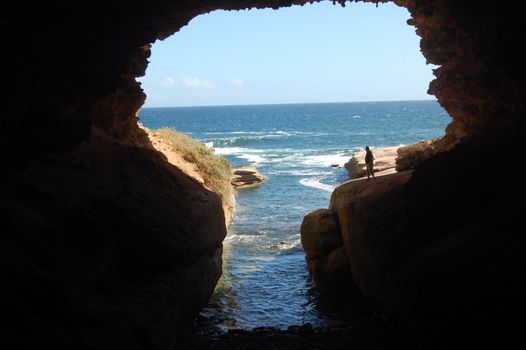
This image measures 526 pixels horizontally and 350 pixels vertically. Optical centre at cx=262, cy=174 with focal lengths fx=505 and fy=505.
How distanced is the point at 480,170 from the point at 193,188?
30.0 feet

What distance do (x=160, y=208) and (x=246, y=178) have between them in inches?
1138

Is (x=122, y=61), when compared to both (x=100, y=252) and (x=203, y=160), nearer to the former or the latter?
(x=100, y=252)

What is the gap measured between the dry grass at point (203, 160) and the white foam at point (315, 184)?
10.4m

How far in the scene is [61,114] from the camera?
13.0 m

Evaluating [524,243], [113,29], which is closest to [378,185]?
[524,243]

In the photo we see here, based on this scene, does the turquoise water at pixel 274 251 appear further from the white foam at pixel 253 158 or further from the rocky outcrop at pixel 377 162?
the rocky outcrop at pixel 377 162

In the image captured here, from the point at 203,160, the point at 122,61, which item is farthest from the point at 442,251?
the point at 203,160

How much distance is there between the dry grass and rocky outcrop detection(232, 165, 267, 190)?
33.1 feet

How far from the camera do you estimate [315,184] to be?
4069 centimetres

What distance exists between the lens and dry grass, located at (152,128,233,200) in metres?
26.8

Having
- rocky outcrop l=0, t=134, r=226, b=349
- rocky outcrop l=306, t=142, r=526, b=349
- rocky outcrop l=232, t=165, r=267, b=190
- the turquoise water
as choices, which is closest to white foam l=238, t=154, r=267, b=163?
the turquoise water

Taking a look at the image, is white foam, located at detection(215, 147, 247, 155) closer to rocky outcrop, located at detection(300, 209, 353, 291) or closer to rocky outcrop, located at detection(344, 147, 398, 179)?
rocky outcrop, located at detection(344, 147, 398, 179)

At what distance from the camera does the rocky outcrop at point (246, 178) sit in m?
41.0

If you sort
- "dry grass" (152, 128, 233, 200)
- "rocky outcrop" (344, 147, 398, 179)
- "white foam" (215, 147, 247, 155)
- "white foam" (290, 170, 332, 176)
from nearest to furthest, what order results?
"dry grass" (152, 128, 233, 200)
"rocky outcrop" (344, 147, 398, 179)
"white foam" (290, 170, 332, 176)
"white foam" (215, 147, 247, 155)
